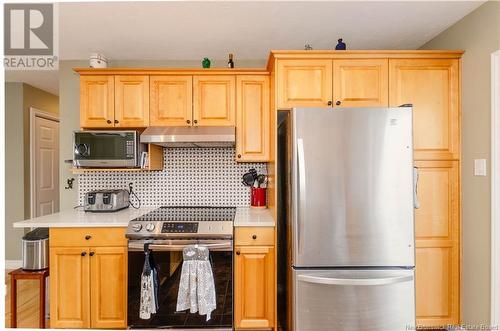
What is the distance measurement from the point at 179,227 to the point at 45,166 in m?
3.27

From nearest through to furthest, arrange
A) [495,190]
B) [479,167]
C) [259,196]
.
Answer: [495,190] → [479,167] → [259,196]

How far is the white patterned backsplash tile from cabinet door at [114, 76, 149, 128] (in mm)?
535

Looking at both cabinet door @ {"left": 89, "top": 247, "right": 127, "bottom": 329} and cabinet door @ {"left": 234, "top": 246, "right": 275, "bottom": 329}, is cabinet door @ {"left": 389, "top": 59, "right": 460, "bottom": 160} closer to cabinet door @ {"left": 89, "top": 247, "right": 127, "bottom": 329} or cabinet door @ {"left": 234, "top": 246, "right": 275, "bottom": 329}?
cabinet door @ {"left": 234, "top": 246, "right": 275, "bottom": 329}

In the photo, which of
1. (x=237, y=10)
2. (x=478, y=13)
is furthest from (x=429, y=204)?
(x=237, y=10)

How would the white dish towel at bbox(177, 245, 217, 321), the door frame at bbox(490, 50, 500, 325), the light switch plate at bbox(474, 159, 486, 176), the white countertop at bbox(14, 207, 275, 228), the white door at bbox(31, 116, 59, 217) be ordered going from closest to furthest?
the door frame at bbox(490, 50, 500, 325) < the light switch plate at bbox(474, 159, 486, 176) < the white dish towel at bbox(177, 245, 217, 321) < the white countertop at bbox(14, 207, 275, 228) < the white door at bbox(31, 116, 59, 217)

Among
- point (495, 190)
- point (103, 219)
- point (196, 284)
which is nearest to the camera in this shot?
point (495, 190)

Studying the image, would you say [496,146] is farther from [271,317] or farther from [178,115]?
[178,115]

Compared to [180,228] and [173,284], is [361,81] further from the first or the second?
[173,284]

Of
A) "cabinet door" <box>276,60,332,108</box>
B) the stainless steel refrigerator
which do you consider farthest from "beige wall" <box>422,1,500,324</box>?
"cabinet door" <box>276,60,332,108</box>

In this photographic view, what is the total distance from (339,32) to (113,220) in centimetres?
235

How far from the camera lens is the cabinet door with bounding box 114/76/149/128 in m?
2.76

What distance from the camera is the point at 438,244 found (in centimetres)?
235

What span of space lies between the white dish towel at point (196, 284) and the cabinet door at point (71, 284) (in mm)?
762

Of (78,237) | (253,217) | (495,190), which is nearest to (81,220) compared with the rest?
(78,237)
